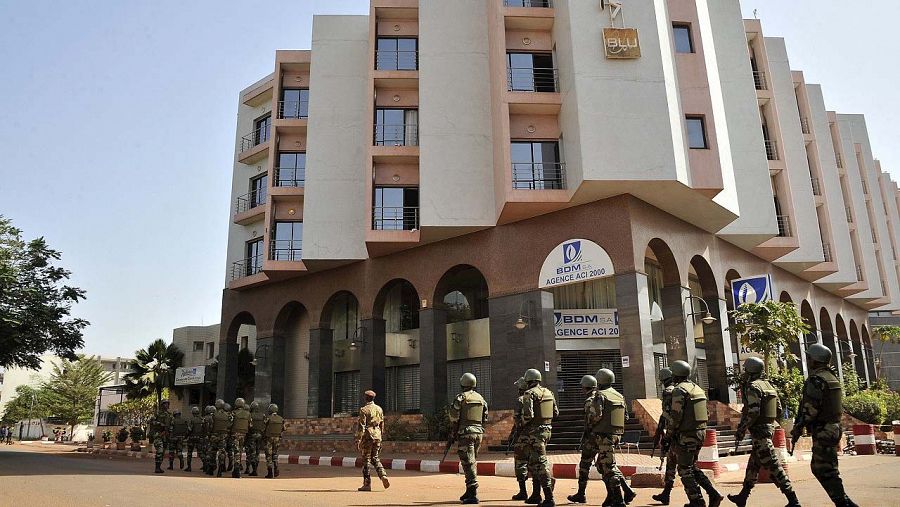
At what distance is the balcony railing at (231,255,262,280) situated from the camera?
33.5 metres

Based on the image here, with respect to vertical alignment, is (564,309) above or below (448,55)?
below

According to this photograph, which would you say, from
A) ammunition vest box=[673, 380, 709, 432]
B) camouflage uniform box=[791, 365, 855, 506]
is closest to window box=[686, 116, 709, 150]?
ammunition vest box=[673, 380, 709, 432]

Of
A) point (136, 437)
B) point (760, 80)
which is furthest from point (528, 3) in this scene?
point (136, 437)

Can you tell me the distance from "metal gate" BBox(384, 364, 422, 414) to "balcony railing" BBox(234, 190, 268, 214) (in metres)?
11.2

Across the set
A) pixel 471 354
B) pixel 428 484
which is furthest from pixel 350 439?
pixel 428 484

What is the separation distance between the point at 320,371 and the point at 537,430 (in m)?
20.6

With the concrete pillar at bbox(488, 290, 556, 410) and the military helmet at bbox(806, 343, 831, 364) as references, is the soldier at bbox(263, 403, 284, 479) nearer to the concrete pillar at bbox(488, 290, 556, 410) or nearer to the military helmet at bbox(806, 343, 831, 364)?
the concrete pillar at bbox(488, 290, 556, 410)

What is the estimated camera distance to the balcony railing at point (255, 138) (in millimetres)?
34750

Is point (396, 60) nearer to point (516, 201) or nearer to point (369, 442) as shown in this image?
point (516, 201)

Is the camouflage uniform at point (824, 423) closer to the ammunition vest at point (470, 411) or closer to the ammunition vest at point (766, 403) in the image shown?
the ammunition vest at point (766, 403)

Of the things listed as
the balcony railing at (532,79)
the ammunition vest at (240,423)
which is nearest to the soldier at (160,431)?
the ammunition vest at (240,423)

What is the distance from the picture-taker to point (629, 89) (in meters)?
21.9

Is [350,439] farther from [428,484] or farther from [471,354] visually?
[428,484]

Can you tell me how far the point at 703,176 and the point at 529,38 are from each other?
8315 millimetres
